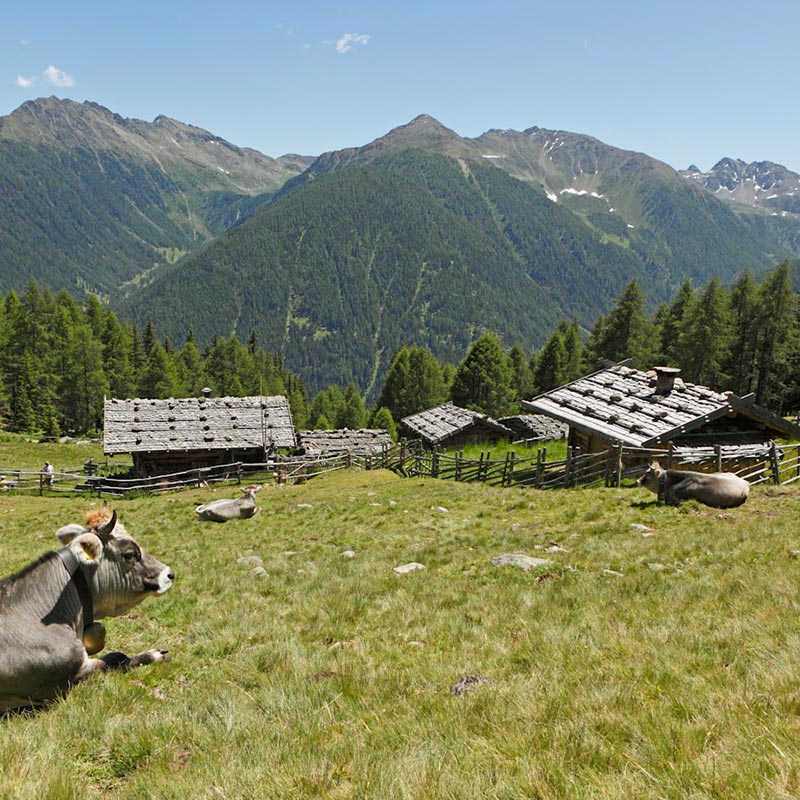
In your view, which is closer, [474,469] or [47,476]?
[474,469]

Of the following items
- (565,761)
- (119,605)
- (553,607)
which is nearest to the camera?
(565,761)

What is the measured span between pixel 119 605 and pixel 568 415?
2172cm

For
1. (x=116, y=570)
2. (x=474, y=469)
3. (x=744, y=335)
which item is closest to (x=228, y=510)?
(x=116, y=570)

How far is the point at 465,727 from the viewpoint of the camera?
13.6 feet

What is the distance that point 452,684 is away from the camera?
205 inches

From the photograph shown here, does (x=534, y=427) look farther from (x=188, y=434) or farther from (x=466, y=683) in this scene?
(x=466, y=683)

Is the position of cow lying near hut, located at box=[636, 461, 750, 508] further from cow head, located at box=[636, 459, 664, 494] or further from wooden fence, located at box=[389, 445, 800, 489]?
wooden fence, located at box=[389, 445, 800, 489]

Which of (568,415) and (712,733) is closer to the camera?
(712,733)

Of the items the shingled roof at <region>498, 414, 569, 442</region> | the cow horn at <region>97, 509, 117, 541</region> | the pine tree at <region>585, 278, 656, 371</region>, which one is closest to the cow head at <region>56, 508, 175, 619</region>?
the cow horn at <region>97, 509, 117, 541</region>

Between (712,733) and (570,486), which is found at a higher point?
(712,733)

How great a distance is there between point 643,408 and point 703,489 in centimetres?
855

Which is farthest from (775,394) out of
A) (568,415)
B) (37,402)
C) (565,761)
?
(37,402)

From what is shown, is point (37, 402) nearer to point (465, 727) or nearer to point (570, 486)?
point (570, 486)

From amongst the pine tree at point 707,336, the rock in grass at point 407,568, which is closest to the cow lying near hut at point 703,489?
the rock in grass at point 407,568
